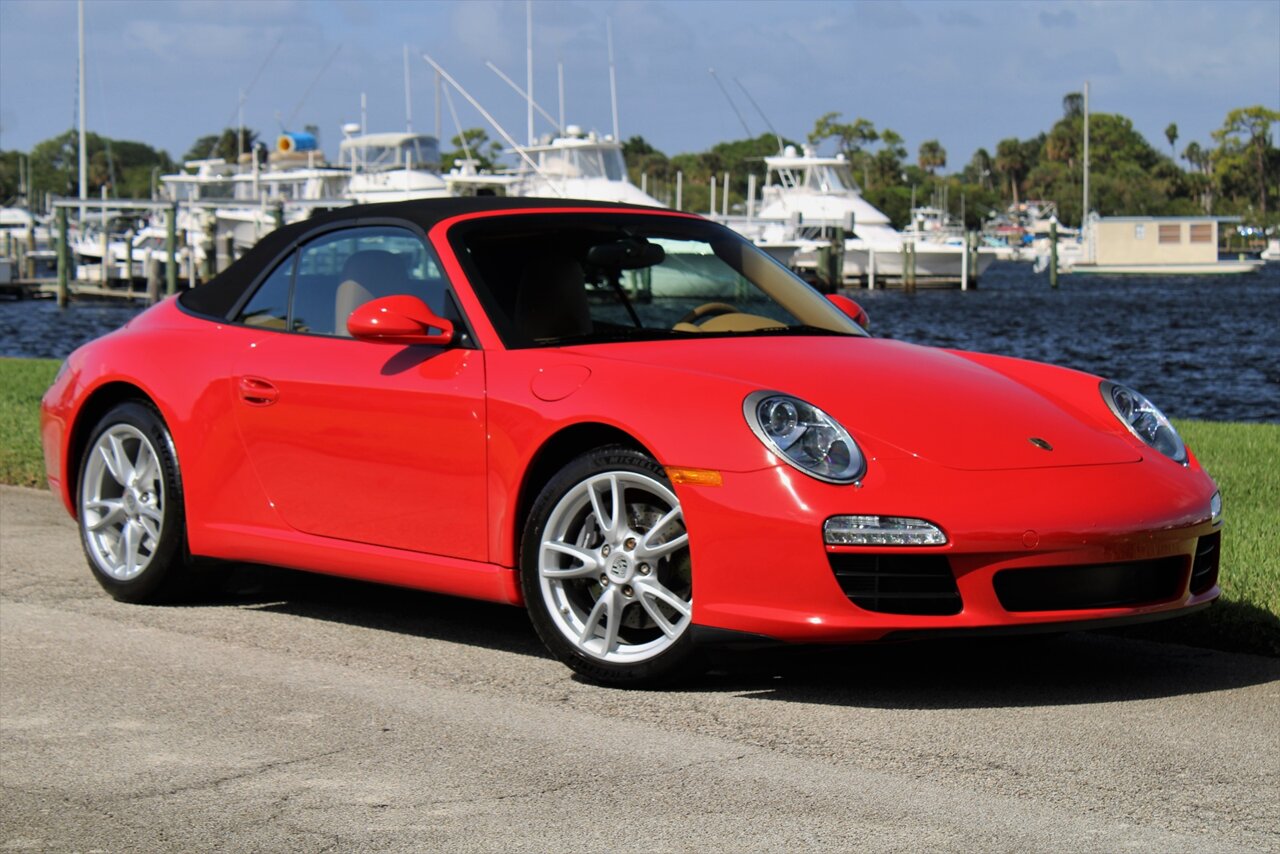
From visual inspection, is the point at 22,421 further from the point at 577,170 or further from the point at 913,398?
the point at 577,170

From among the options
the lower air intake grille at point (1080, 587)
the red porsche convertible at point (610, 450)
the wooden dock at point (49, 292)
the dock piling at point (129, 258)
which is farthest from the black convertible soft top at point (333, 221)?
the dock piling at point (129, 258)

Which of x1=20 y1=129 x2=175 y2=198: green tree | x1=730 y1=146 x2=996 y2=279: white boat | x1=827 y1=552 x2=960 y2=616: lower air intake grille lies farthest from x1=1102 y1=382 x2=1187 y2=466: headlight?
x1=20 y1=129 x2=175 y2=198: green tree

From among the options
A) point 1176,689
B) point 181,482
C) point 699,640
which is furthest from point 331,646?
point 1176,689

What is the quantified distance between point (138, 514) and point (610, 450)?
2.30m

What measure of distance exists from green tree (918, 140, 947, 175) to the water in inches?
3912

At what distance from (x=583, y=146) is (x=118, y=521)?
59.2 meters

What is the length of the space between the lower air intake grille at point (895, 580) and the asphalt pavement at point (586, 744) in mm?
313

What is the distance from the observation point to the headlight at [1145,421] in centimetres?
547

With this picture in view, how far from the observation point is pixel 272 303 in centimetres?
641

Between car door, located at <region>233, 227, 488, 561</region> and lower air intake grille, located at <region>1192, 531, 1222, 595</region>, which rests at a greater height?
car door, located at <region>233, 227, 488, 561</region>

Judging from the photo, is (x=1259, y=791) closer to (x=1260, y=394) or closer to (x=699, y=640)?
(x=699, y=640)

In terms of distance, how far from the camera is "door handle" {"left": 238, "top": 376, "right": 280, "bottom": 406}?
6082mm

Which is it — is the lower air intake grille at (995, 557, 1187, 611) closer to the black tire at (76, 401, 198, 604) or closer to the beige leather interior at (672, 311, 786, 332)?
the beige leather interior at (672, 311, 786, 332)

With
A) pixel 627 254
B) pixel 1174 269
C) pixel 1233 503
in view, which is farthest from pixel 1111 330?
pixel 1174 269
